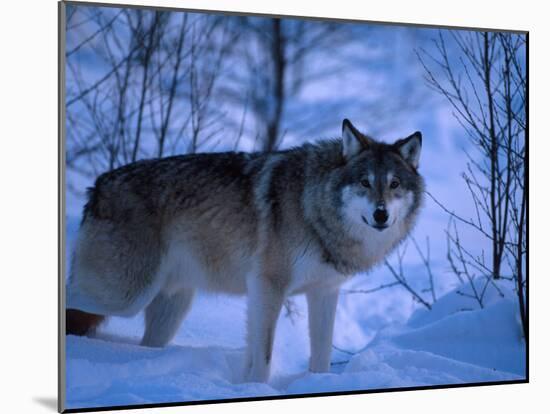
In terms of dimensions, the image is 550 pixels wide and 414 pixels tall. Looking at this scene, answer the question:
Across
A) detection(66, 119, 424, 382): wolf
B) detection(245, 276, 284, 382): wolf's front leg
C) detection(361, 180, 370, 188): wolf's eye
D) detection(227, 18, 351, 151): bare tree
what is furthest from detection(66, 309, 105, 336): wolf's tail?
detection(361, 180, 370, 188): wolf's eye

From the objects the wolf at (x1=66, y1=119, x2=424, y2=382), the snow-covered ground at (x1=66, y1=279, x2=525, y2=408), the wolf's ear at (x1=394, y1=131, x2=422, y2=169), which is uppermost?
the wolf's ear at (x1=394, y1=131, x2=422, y2=169)

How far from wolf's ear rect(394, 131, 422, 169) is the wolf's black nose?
1.61ft

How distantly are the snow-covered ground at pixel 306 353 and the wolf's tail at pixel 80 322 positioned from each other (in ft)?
0.26

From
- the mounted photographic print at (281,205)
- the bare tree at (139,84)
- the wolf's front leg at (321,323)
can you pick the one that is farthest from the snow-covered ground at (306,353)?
the bare tree at (139,84)

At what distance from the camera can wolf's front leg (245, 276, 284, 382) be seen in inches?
191

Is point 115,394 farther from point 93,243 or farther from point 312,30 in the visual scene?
point 312,30

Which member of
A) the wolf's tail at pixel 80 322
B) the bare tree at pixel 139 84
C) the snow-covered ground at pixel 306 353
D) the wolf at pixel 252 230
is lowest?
the snow-covered ground at pixel 306 353

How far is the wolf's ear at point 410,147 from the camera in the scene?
502 centimetres

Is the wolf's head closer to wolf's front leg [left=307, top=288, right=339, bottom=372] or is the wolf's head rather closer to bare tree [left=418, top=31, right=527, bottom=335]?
wolf's front leg [left=307, top=288, right=339, bottom=372]

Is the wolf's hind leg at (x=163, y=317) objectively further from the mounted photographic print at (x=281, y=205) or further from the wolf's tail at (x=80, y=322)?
the wolf's tail at (x=80, y=322)

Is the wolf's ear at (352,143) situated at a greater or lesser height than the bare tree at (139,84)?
lesser

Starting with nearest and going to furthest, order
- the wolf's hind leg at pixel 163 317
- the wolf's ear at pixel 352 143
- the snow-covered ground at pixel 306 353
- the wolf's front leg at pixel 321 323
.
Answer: the snow-covered ground at pixel 306 353 < the wolf's ear at pixel 352 143 < the wolf's front leg at pixel 321 323 < the wolf's hind leg at pixel 163 317

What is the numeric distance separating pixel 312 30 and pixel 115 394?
2.41 metres

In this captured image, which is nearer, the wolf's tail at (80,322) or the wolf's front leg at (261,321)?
the wolf's front leg at (261,321)
